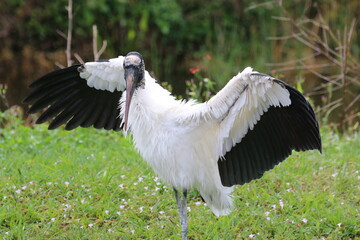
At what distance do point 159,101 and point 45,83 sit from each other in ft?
3.09

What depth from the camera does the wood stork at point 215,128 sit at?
3.21m

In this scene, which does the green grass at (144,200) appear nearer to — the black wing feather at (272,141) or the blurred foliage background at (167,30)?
the black wing feather at (272,141)

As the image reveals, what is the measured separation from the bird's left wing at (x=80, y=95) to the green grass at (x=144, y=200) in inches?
15.2

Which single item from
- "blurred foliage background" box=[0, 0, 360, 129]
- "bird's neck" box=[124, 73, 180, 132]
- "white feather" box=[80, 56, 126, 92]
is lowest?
"bird's neck" box=[124, 73, 180, 132]

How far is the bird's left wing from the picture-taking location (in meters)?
3.95

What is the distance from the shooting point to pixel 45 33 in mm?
12078

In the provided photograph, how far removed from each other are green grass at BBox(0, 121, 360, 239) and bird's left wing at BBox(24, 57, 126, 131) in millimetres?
386

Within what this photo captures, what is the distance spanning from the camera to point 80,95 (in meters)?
4.14

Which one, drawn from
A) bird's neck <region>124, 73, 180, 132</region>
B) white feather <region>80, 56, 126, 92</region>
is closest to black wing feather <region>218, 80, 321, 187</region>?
bird's neck <region>124, 73, 180, 132</region>

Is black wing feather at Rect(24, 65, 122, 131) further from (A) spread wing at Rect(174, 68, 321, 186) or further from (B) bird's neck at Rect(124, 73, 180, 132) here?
(A) spread wing at Rect(174, 68, 321, 186)

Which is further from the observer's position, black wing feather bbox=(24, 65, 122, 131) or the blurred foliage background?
the blurred foliage background

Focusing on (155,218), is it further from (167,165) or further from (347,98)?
(347,98)

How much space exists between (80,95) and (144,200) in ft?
3.11

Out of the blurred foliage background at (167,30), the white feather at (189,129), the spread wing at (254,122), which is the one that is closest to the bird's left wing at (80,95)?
the white feather at (189,129)
